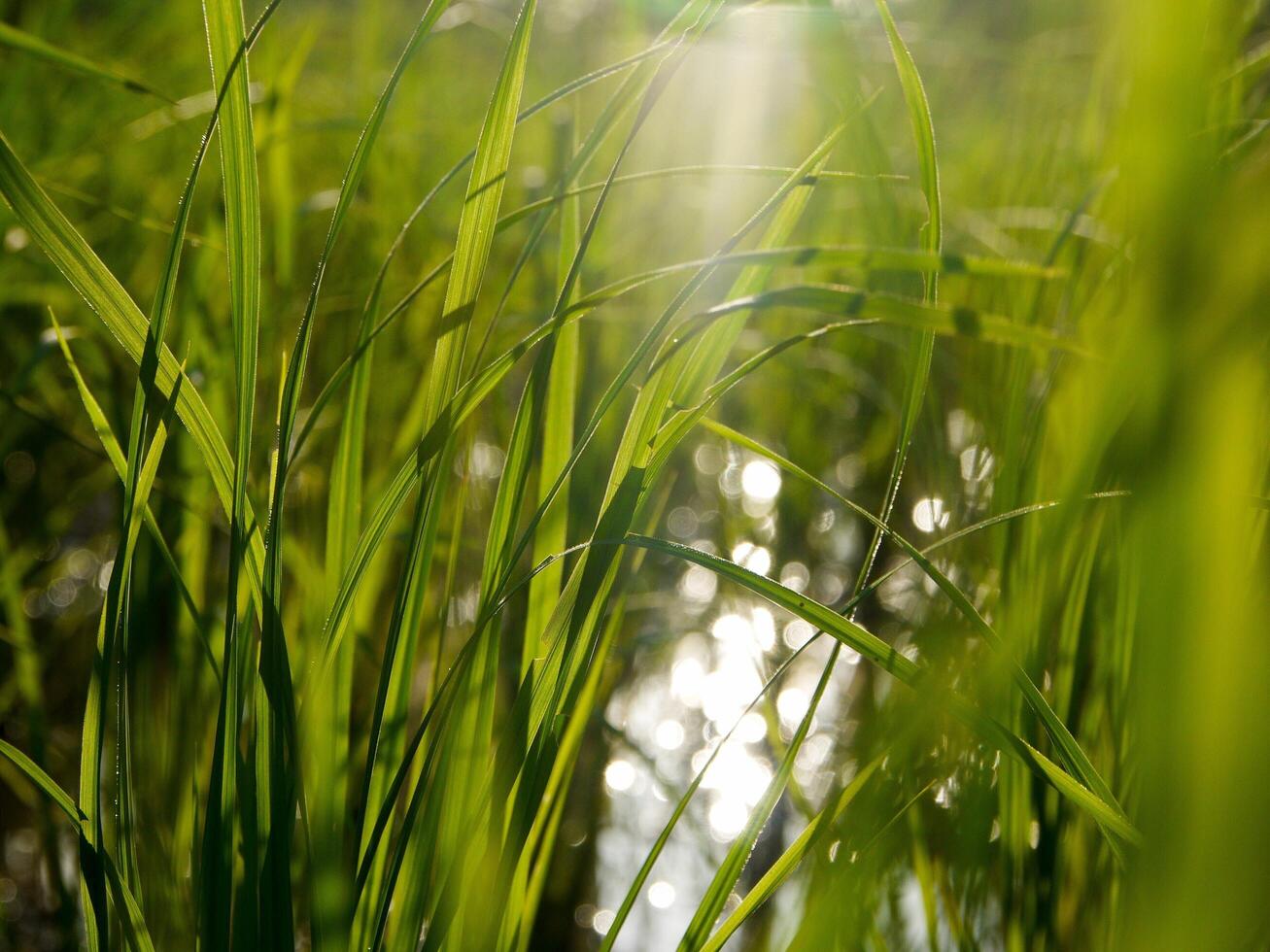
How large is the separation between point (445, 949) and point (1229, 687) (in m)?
0.37

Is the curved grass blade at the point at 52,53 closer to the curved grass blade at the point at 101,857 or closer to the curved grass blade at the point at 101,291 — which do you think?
the curved grass blade at the point at 101,291

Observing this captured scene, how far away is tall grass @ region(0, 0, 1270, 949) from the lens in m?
0.23

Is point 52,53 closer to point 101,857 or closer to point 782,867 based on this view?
point 101,857

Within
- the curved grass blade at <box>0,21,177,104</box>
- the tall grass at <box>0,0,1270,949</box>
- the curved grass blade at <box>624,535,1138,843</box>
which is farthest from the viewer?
the curved grass blade at <box>0,21,177,104</box>

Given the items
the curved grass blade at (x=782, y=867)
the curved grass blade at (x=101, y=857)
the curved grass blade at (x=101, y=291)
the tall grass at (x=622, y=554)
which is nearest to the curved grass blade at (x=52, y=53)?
the tall grass at (x=622, y=554)

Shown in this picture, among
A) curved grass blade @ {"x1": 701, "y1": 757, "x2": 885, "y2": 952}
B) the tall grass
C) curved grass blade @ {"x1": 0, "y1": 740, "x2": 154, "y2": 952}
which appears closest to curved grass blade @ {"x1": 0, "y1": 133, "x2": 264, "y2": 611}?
the tall grass

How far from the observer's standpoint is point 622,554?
1.45ft

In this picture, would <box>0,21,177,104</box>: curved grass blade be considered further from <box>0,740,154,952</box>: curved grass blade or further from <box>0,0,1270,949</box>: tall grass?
<box>0,740,154,952</box>: curved grass blade

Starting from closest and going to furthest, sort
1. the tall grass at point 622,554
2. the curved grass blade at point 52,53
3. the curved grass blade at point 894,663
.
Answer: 1. the tall grass at point 622,554
2. the curved grass blade at point 894,663
3. the curved grass blade at point 52,53

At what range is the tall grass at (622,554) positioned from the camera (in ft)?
0.75

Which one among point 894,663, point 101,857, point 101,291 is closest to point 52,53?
point 101,291

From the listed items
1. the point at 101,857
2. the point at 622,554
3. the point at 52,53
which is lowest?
the point at 101,857

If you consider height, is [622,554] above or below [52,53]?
below

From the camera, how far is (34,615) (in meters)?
1.17
